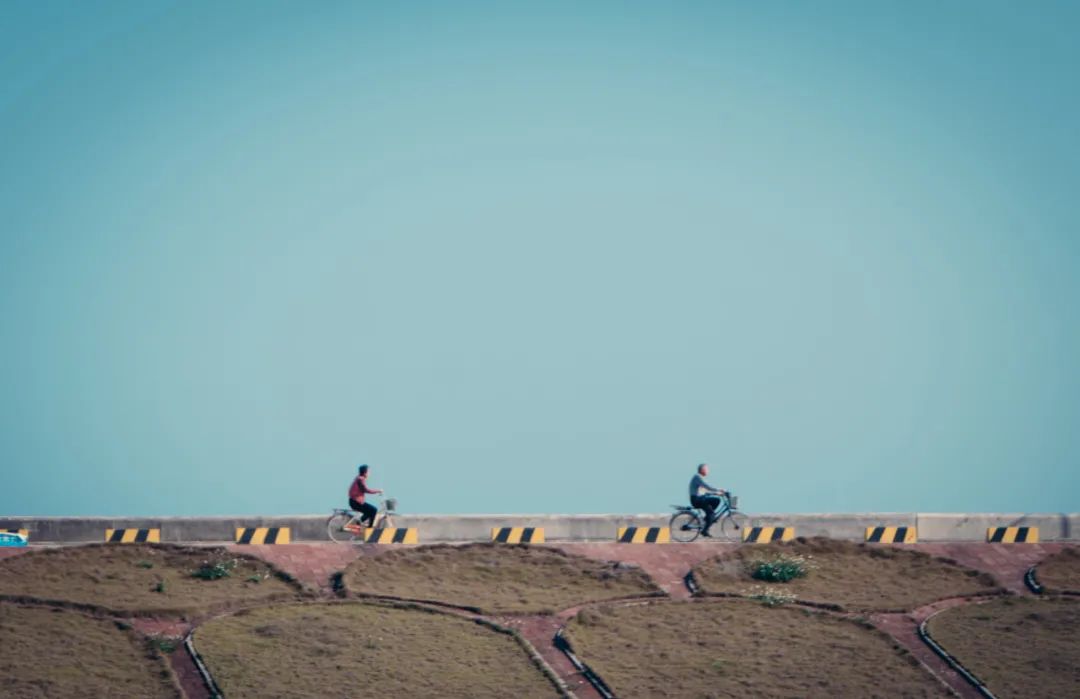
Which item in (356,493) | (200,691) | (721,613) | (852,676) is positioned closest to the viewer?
(200,691)

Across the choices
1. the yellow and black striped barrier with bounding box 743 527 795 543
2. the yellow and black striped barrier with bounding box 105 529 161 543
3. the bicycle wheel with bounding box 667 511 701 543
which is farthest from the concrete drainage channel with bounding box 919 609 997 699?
the yellow and black striped barrier with bounding box 105 529 161 543

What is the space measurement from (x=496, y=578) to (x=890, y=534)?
446 inches

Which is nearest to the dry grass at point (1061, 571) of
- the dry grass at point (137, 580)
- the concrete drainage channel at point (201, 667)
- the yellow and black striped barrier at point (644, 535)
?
the yellow and black striped barrier at point (644, 535)

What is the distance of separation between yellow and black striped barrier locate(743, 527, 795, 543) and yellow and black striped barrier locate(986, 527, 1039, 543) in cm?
573

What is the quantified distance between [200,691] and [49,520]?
1003 centimetres

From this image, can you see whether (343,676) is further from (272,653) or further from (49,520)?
(49,520)

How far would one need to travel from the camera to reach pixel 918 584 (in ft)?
135

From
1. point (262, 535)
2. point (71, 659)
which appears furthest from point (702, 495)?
point (71, 659)

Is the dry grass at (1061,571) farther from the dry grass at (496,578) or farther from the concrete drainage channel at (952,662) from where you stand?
the dry grass at (496,578)

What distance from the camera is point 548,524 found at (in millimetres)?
43031

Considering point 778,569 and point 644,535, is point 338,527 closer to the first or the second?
point 644,535

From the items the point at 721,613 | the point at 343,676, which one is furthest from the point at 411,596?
the point at 721,613

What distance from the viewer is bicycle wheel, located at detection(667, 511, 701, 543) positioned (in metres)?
42.8

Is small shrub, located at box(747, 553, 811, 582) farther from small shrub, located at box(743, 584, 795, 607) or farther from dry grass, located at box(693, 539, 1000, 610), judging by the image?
small shrub, located at box(743, 584, 795, 607)
